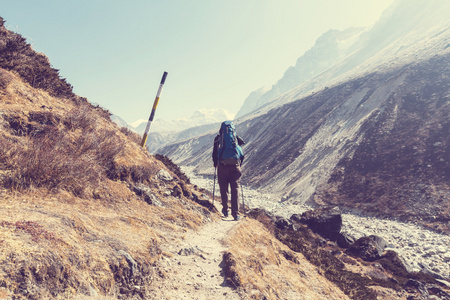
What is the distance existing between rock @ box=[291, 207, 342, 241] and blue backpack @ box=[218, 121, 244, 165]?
10.4 metres

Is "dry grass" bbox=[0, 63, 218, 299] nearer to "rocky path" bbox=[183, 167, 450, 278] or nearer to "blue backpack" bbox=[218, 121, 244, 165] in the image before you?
"blue backpack" bbox=[218, 121, 244, 165]

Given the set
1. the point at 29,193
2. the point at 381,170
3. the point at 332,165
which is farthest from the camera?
the point at 332,165

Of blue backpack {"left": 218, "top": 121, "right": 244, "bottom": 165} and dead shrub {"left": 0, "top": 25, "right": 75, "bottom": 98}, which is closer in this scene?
blue backpack {"left": 218, "top": 121, "right": 244, "bottom": 165}

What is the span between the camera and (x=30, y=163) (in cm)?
417

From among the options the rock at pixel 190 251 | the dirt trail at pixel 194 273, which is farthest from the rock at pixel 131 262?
the rock at pixel 190 251

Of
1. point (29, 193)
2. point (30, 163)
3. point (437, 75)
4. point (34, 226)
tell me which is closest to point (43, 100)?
point (30, 163)

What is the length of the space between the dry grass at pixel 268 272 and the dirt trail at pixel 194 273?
0.25 metres

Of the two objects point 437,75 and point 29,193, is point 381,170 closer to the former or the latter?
point 437,75

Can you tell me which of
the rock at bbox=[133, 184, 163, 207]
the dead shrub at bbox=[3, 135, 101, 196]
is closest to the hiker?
the rock at bbox=[133, 184, 163, 207]

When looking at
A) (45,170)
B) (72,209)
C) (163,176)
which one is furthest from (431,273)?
(45,170)

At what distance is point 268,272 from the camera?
4707mm

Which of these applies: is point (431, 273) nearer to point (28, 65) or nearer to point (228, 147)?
point (228, 147)

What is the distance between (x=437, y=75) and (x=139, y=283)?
5079cm

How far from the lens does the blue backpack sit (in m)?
6.93
